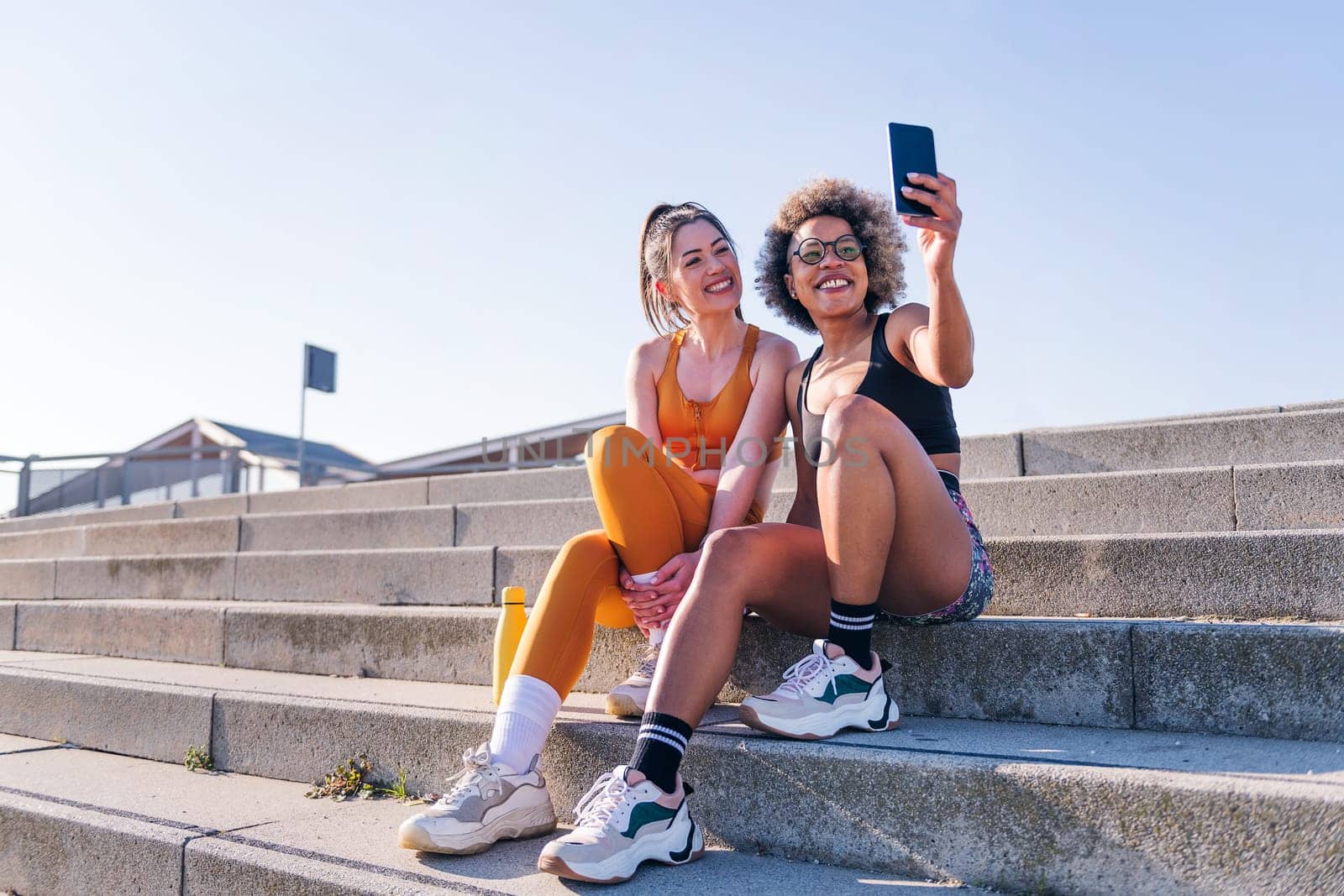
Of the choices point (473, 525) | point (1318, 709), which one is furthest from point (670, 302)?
point (473, 525)

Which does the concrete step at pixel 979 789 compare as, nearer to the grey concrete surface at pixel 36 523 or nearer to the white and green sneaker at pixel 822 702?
the white and green sneaker at pixel 822 702

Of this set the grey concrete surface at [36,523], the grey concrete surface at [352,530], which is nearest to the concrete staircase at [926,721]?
the grey concrete surface at [352,530]

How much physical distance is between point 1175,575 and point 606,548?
55.7 inches

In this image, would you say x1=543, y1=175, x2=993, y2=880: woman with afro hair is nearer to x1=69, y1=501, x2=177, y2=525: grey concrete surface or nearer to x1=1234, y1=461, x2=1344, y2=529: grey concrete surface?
x1=1234, y1=461, x2=1344, y2=529: grey concrete surface

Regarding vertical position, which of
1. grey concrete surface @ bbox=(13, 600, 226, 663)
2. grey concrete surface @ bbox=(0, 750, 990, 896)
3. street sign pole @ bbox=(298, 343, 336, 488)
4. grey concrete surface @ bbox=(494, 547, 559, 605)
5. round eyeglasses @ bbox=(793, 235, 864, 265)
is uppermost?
street sign pole @ bbox=(298, 343, 336, 488)

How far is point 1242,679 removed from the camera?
1972 millimetres

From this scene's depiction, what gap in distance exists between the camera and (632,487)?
2391mm

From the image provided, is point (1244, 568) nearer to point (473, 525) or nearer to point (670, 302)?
point (670, 302)

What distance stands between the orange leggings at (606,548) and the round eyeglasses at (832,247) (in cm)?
69

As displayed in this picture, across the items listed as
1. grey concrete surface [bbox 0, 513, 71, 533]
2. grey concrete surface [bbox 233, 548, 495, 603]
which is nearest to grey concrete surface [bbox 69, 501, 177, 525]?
grey concrete surface [bbox 0, 513, 71, 533]

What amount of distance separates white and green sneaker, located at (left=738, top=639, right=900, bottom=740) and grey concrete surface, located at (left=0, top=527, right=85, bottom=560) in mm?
6609

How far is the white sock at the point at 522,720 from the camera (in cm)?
215

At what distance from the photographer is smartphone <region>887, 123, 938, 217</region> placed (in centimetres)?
209

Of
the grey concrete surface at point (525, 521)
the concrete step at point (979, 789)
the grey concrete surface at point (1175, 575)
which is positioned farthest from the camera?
the grey concrete surface at point (525, 521)
